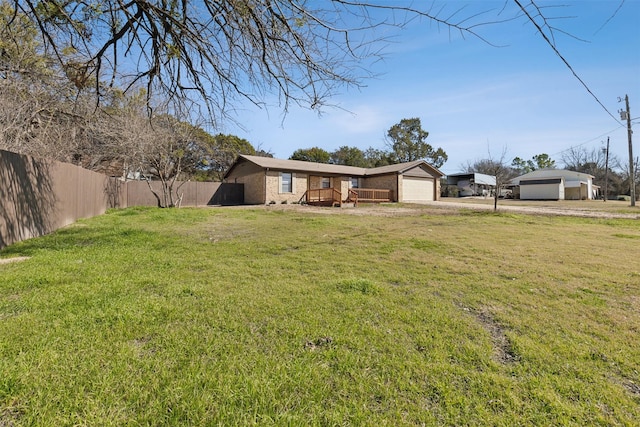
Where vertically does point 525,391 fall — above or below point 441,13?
below

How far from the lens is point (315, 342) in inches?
89.7

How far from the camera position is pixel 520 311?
2.93 m

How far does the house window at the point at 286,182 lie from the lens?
20.8 metres

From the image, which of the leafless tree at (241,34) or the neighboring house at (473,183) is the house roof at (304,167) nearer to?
the leafless tree at (241,34)

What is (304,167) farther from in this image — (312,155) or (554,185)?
(554,185)

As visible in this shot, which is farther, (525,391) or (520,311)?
(520,311)

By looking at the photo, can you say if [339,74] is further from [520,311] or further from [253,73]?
[520,311]

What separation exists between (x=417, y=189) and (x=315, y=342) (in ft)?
78.7

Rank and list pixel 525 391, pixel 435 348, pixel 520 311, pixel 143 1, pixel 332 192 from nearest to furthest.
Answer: pixel 525 391 → pixel 435 348 → pixel 143 1 → pixel 520 311 → pixel 332 192

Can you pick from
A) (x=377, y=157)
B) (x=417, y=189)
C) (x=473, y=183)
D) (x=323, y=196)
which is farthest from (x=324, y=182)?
(x=473, y=183)

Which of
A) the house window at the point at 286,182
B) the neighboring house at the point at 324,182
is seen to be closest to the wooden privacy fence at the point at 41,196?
the neighboring house at the point at 324,182

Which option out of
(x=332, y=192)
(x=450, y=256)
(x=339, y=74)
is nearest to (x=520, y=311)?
(x=450, y=256)

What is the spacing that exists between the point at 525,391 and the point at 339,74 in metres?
3.13

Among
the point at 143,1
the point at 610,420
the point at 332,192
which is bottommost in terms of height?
the point at 610,420
